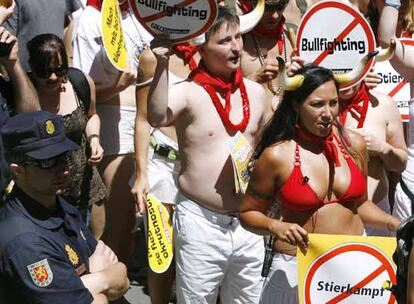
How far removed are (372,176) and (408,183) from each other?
223 mm

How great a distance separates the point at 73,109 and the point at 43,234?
2.22 metres

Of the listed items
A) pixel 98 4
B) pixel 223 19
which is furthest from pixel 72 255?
pixel 98 4

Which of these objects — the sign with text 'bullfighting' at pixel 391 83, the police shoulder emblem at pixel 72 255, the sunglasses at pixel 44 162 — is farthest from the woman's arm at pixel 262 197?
the sign with text 'bullfighting' at pixel 391 83

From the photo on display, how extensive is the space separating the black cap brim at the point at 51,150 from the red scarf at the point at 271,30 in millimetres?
2526

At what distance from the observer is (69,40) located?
732cm

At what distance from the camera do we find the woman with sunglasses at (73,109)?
6.06 metres

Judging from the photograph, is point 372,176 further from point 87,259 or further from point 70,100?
point 87,259

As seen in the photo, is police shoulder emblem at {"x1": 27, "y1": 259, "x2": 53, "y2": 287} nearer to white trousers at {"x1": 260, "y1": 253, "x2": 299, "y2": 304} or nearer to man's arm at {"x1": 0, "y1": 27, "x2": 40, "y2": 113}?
white trousers at {"x1": 260, "y1": 253, "x2": 299, "y2": 304}

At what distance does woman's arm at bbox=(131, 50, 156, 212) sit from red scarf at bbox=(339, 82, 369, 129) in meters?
1.19

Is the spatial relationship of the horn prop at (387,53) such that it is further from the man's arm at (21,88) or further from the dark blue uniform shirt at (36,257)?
the dark blue uniform shirt at (36,257)

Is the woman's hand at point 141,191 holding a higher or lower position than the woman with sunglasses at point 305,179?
lower

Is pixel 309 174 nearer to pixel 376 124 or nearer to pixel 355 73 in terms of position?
pixel 355 73

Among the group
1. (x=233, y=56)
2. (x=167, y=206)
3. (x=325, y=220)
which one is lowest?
(x=167, y=206)

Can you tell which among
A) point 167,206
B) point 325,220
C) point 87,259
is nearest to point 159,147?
point 167,206
